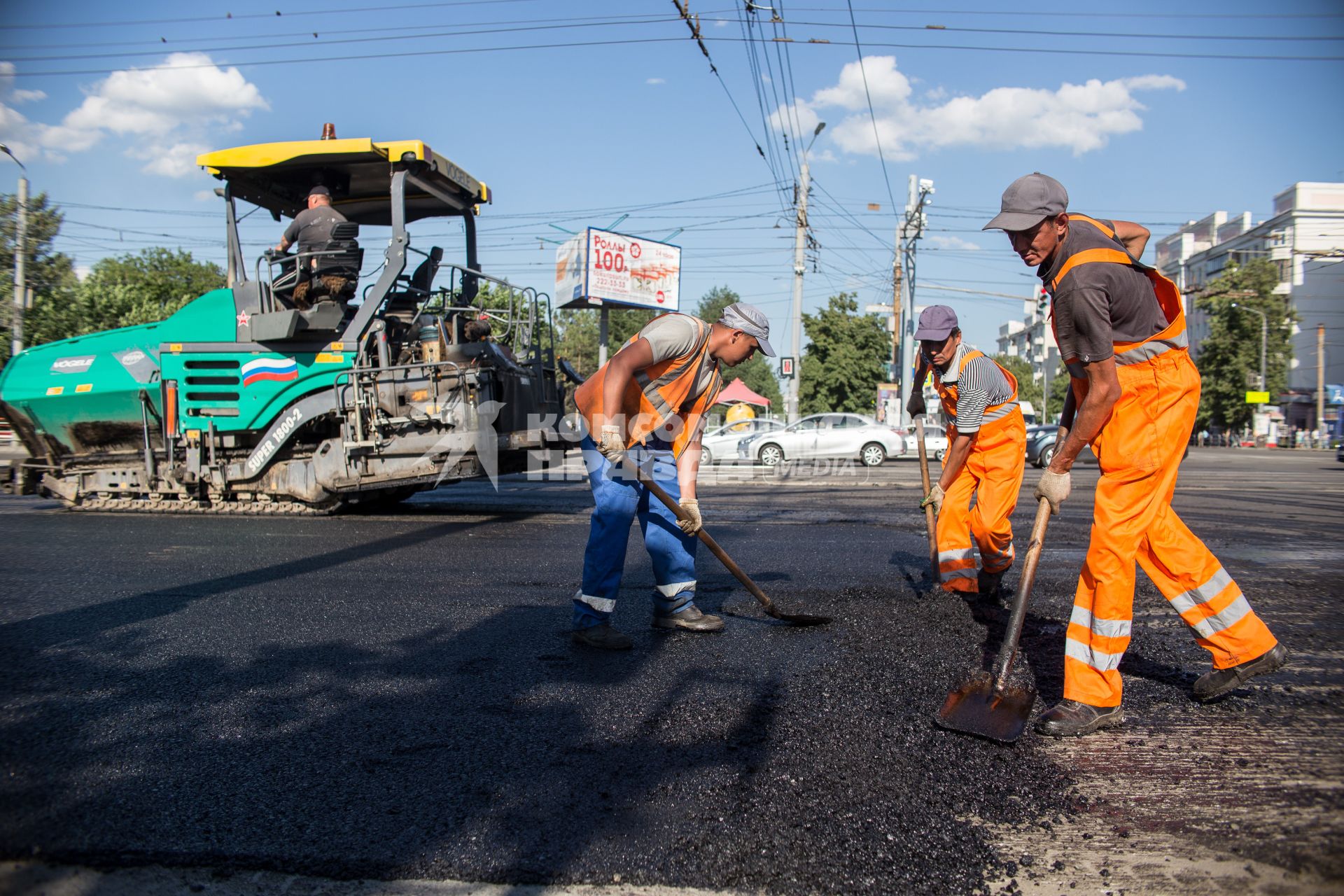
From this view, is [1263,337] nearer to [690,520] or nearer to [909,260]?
[909,260]

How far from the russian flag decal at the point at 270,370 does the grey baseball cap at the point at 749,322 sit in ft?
18.4

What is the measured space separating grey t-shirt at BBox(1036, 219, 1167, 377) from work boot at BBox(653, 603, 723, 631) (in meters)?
1.94

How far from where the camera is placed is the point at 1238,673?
288cm

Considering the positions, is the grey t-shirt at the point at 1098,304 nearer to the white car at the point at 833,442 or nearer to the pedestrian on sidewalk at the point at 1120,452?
the pedestrian on sidewalk at the point at 1120,452

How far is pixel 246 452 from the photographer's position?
8547 mm

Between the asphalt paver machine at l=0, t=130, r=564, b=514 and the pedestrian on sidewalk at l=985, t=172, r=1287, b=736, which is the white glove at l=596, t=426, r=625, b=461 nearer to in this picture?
the pedestrian on sidewalk at l=985, t=172, r=1287, b=736

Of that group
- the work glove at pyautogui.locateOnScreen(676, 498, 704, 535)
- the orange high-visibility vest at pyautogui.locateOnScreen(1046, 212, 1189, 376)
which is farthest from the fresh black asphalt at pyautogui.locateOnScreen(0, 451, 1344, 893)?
the orange high-visibility vest at pyautogui.locateOnScreen(1046, 212, 1189, 376)

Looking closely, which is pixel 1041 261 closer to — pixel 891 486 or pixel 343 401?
pixel 343 401

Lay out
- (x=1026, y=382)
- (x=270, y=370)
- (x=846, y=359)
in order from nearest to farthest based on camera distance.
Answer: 1. (x=270, y=370)
2. (x=846, y=359)
3. (x=1026, y=382)

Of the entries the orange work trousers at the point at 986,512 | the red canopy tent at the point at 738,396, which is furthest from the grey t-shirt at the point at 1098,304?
the red canopy tent at the point at 738,396

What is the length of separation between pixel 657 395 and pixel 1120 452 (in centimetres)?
194

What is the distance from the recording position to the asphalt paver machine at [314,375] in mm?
7812

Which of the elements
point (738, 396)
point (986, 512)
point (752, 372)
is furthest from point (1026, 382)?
point (986, 512)

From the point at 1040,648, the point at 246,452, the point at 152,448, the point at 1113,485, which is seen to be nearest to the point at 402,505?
the point at 246,452
